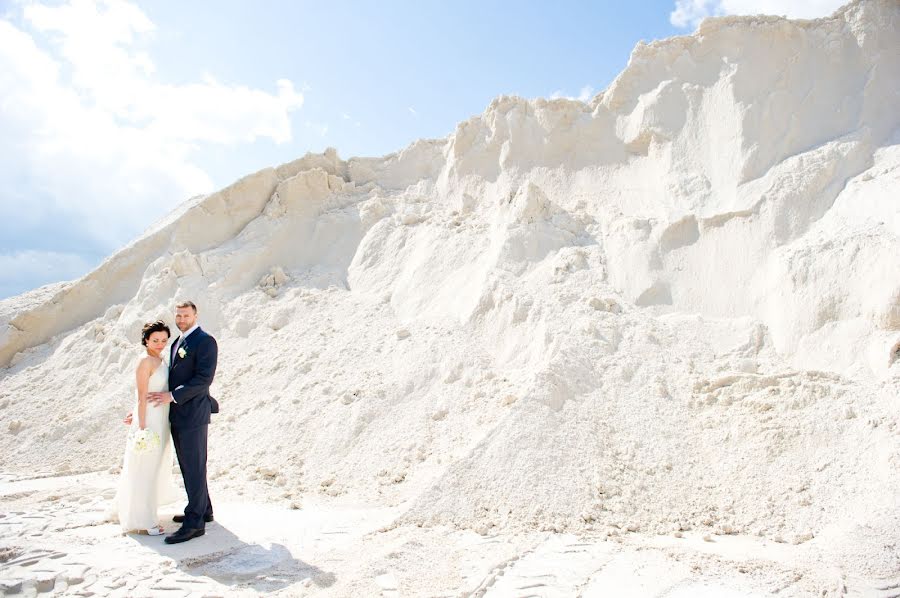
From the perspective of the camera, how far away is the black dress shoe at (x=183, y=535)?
155 inches

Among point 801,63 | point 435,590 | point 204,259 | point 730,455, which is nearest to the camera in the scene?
point 435,590

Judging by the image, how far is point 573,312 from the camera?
6.52 meters

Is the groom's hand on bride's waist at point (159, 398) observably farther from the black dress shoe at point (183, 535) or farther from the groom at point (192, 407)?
the black dress shoe at point (183, 535)

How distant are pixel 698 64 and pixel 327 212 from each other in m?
6.06

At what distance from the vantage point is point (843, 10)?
823cm

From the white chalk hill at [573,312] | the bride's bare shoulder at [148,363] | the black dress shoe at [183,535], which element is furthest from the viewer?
the white chalk hill at [573,312]

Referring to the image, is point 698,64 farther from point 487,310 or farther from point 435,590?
point 435,590

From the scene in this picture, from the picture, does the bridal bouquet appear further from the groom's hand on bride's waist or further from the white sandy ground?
the white sandy ground

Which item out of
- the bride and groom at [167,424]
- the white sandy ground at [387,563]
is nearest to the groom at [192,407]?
the bride and groom at [167,424]

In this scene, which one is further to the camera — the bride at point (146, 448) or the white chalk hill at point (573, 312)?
the white chalk hill at point (573, 312)

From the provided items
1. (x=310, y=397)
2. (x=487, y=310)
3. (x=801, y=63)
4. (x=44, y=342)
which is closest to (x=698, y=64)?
(x=801, y=63)

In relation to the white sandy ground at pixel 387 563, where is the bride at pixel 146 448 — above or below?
above

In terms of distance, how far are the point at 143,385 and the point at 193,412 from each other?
1.21 ft

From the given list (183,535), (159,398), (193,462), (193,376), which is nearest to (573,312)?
(193,376)
